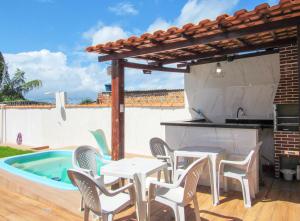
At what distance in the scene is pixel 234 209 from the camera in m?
4.54

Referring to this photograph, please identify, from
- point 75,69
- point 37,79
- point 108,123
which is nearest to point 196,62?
point 108,123

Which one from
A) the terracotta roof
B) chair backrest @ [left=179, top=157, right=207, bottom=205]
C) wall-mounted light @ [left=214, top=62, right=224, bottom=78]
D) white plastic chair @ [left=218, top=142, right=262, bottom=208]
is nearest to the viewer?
chair backrest @ [left=179, top=157, right=207, bottom=205]

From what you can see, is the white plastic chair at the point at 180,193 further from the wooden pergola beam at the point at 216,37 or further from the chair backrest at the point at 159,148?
the wooden pergola beam at the point at 216,37

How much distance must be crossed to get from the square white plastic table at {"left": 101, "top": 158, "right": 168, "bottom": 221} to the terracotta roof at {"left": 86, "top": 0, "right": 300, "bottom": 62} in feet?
7.42

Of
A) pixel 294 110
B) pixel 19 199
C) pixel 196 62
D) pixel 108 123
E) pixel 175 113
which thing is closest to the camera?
pixel 19 199

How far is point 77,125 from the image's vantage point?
38.0ft

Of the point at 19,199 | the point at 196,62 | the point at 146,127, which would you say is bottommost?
the point at 19,199

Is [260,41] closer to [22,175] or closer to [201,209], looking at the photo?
[201,209]

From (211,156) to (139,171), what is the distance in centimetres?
179

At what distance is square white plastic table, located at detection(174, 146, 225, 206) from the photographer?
4828 millimetres

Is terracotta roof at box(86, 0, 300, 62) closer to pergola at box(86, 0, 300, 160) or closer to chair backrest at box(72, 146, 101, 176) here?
pergola at box(86, 0, 300, 160)

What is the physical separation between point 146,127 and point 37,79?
16407 mm

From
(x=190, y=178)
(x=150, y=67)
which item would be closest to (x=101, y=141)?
(x=150, y=67)

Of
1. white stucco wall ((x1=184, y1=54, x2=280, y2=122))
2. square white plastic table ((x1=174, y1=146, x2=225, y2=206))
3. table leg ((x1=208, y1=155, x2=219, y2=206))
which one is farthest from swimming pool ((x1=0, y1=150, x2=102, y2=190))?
white stucco wall ((x1=184, y1=54, x2=280, y2=122))
